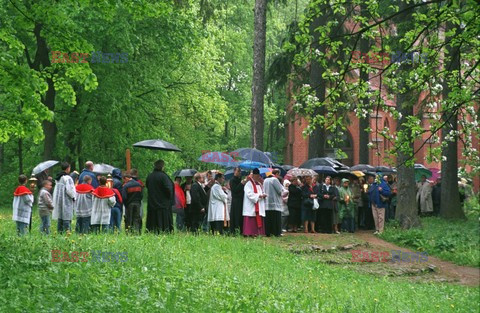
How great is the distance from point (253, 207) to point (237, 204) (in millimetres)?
672

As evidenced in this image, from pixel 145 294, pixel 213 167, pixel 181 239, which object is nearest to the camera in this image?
pixel 145 294

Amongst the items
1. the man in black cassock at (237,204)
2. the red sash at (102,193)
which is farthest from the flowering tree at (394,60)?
the man in black cassock at (237,204)

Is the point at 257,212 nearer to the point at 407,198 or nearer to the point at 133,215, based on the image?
the point at 133,215

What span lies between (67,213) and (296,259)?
16.5 ft

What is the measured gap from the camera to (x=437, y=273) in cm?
1684

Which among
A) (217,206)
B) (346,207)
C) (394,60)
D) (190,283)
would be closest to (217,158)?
(346,207)

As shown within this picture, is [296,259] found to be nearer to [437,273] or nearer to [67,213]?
[437,273]

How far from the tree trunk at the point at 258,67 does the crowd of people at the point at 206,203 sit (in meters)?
1.84

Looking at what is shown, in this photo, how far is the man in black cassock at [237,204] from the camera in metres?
19.7

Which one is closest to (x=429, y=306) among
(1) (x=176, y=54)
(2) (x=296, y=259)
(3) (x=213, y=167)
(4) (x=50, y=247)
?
(2) (x=296, y=259)

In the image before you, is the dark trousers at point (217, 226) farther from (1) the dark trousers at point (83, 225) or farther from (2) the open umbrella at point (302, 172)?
(1) the dark trousers at point (83, 225)

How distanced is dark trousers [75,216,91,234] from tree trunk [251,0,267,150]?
7955 millimetres

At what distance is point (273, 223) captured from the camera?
66.1 feet

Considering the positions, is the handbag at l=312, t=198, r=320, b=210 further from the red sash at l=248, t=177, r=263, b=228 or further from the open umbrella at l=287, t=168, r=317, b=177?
the red sash at l=248, t=177, r=263, b=228
